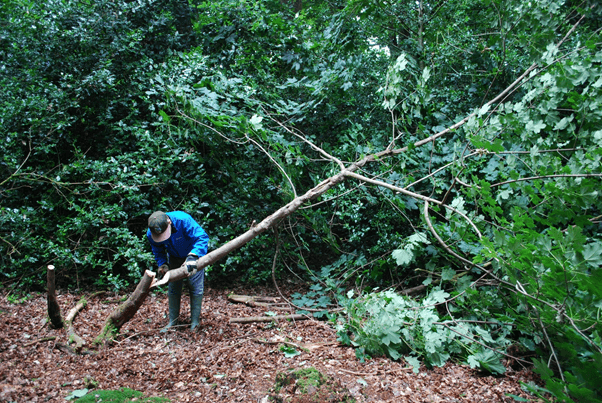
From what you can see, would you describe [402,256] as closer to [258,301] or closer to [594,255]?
[594,255]

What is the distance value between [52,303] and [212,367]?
61.3 inches

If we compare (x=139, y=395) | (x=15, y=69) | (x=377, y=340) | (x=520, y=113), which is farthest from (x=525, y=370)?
(x=15, y=69)

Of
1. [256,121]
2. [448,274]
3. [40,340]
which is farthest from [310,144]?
[40,340]

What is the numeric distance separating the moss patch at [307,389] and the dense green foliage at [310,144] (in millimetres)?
937

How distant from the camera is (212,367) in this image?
125 inches

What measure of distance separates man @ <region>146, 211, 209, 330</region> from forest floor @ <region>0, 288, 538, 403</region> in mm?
292

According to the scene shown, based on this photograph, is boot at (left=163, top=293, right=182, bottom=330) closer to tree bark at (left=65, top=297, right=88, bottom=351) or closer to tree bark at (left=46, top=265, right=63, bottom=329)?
tree bark at (left=65, top=297, right=88, bottom=351)

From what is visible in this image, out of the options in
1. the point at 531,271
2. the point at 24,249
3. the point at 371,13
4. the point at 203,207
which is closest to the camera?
the point at 531,271

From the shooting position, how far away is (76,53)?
5.04 meters

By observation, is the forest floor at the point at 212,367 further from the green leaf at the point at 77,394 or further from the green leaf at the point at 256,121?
the green leaf at the point at 256,121

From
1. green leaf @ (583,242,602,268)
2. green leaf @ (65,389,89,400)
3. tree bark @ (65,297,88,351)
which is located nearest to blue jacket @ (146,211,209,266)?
tree bark @ (65,297,88,351)

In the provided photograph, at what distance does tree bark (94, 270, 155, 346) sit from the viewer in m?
3.29

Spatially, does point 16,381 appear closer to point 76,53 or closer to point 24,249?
point 24,249

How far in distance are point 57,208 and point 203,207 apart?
1825 millimetres
